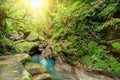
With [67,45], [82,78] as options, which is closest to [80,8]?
[67,45]

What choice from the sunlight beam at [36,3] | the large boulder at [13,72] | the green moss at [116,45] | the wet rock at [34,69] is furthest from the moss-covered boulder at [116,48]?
the sunlight beam at [36,3]

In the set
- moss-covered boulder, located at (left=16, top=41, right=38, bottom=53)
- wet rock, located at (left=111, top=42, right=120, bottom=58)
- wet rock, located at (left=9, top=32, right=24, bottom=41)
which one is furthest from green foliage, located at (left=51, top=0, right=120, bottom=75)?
wet rock, located at (left=9, top=32, right=24, bottom=41)

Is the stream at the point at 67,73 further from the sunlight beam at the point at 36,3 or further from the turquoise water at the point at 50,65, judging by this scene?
the sunlight beam at the point at 36,3

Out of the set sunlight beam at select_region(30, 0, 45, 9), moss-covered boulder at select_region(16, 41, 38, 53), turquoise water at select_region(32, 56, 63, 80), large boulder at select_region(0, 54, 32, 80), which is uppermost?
sunlight beam at select_region(30, 0, 45, 9)

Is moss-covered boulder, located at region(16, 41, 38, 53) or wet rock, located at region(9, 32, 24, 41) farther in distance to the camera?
wet rock, located at region(9, 32, 24, 41)

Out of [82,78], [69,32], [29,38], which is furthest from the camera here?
[29,38]

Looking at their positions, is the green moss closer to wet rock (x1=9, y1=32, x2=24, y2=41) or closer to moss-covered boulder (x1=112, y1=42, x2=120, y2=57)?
moss-covered boulder (x1=112, y1=42, x2=120, y2=57)

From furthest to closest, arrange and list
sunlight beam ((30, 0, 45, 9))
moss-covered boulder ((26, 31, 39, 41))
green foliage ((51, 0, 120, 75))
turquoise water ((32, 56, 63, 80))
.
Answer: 1. moss-covered boulder ((26, 31, 39, 41))
2. sunlight beam ((30, 0, 45, 9))
3. turquoise water ((32, 56, 63, 80))
4. green foliage ((51, 0, 120, 75))

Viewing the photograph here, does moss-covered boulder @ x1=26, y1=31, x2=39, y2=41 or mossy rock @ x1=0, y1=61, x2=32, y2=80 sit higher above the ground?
mossy rock @ x1=0, y1=61, x2=32, y2=80

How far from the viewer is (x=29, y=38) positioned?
17688 millimetres

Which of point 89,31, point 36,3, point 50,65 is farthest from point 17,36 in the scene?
point 89,31

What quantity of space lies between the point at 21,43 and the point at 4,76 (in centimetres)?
1106

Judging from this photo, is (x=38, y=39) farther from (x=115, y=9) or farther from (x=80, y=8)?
(x=115, y=9)

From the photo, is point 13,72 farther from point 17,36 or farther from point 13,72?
point 17,36
